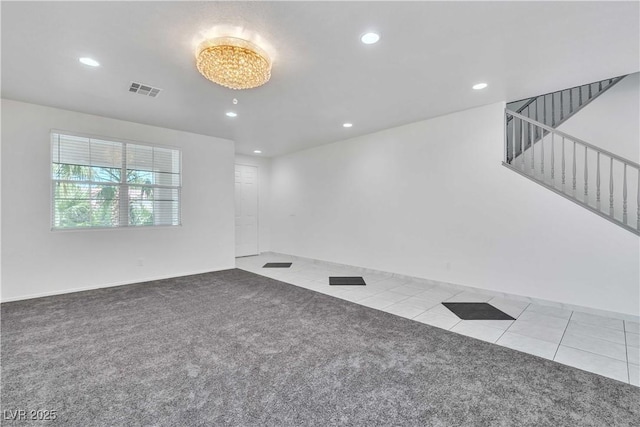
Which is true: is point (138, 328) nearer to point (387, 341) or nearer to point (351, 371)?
point (351, 371)

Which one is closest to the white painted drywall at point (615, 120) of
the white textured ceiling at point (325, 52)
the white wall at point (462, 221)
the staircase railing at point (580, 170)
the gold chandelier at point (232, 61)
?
the staircase railing at point (580, 170)

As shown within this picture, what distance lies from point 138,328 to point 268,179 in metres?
5.24

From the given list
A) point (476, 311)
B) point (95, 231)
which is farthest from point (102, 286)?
point (476, 311)

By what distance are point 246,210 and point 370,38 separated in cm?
556

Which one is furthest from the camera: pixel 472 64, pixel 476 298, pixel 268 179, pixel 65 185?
pixel 268 179

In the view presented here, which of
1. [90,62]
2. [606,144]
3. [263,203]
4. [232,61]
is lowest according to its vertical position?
[263,203]

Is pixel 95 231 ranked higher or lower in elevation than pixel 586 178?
lower

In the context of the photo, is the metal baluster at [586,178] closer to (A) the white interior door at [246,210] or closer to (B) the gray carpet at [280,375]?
(B) the gray carpet at [280,375]

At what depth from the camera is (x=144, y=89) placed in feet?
10.8

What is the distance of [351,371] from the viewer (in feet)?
6.61

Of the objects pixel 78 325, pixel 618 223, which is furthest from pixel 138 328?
pixel 618 223

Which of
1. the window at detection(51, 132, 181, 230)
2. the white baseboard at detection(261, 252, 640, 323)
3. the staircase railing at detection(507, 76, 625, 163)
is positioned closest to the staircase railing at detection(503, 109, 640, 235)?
the staircase railing at detection(507, 76, 625, 163)

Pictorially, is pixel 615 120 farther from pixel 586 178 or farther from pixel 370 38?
pixel 370 38

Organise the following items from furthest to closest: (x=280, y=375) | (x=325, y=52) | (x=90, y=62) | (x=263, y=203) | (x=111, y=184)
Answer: (x=263, y=203), (x=111, y=184), (x=90, y=62), (x=325, y=52), (x=280, y=375)
